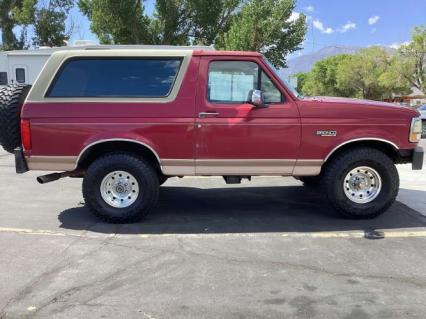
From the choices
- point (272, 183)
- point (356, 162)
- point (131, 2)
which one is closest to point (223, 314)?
point (356, 162)

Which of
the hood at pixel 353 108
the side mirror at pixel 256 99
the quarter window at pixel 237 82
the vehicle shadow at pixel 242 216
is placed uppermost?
the quarter window at pixel 237 82

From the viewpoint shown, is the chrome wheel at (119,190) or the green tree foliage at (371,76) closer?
the chrome wheel at (119,190)

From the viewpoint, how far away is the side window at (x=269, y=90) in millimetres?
6137

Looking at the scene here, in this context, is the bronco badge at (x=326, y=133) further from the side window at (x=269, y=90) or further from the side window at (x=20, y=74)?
the side window at (x=20, y=74)

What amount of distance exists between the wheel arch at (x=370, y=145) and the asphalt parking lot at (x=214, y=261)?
81 cm

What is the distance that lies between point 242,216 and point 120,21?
2575cm

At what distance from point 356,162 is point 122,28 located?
26356mm

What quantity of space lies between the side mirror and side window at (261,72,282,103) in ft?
0.40

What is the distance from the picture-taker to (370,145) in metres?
6.36

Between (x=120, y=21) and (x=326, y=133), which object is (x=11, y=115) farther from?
(x=120, y=21)

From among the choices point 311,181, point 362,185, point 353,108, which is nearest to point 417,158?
point 362,185

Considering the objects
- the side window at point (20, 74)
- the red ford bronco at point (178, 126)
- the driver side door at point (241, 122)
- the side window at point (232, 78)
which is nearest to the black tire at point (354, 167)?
the red ford bronco at point (178, 126)

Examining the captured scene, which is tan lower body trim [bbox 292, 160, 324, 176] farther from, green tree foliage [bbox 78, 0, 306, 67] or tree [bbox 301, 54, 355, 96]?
tree [bbox 301, 54, 355, 96]

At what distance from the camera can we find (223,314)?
151 inches
